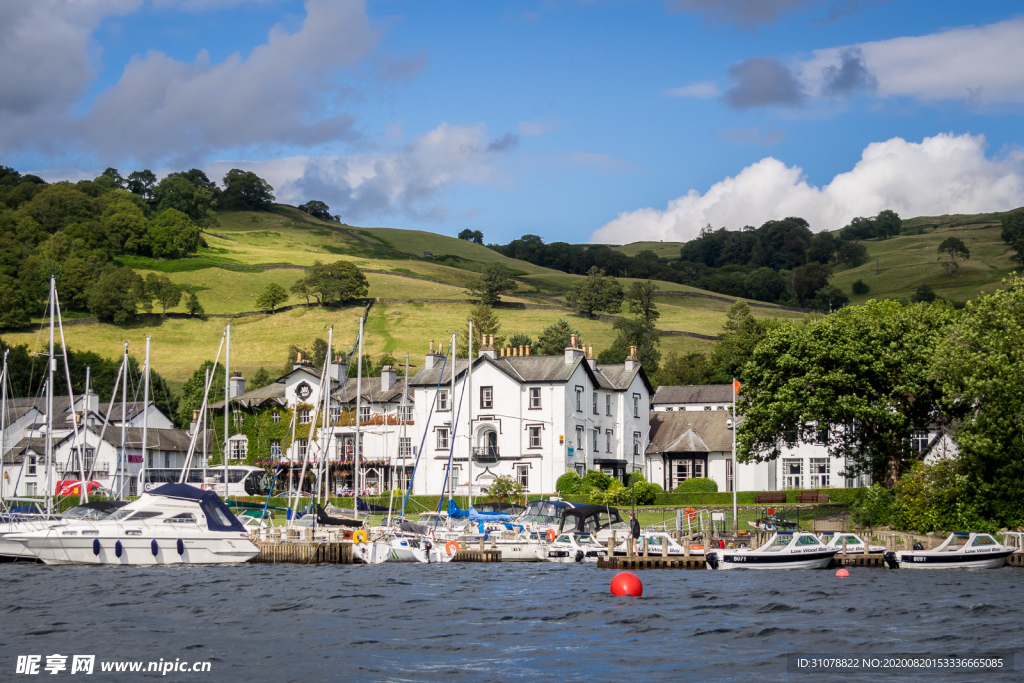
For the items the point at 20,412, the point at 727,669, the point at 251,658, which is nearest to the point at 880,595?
the point at 727,669

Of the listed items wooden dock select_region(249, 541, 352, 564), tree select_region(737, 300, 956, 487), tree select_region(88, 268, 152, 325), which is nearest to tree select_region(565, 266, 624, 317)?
tree select_region(88, 268, 152, 325)

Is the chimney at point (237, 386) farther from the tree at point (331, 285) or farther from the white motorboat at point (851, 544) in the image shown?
the white motorboat at point (851, 544)

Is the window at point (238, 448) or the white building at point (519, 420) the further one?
the window at point (238, 448)

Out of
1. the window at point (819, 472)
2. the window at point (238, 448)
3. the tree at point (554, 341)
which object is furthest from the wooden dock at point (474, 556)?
the tree at point (554, 341)

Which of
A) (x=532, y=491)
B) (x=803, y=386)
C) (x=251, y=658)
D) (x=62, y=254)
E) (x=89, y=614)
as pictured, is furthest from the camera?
(x=62, y=254)

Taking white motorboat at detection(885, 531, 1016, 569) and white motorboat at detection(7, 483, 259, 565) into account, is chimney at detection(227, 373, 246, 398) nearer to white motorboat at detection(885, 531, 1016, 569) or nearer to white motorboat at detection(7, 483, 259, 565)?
white motorboat at detection(7, 483, 259, 565)

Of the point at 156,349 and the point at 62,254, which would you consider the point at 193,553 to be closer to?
the point at 156,349

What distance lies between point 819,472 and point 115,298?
11364 centimetres

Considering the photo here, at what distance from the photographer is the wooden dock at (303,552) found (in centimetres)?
5166

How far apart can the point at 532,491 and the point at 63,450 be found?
50.0m

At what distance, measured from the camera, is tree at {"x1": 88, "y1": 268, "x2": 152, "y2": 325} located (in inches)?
6240

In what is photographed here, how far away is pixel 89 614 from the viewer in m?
32.2

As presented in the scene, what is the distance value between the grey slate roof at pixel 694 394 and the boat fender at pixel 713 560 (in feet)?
180

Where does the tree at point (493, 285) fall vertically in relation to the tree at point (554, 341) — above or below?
above
